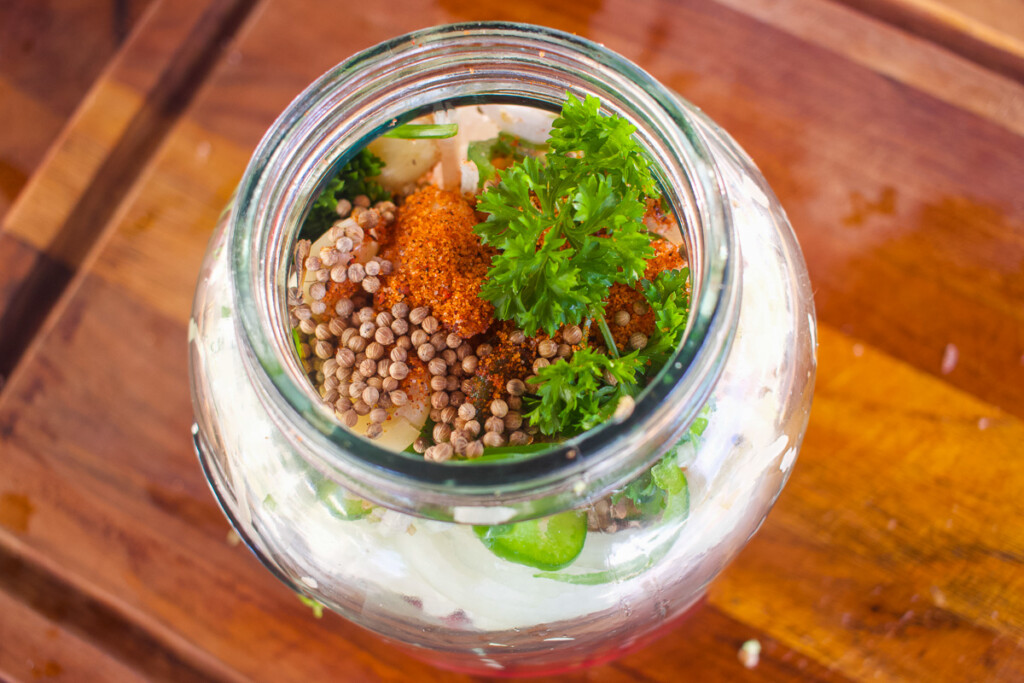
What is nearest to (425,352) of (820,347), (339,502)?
(339,502)

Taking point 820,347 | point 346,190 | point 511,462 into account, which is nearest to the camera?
point 511,462

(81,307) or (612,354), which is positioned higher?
(612,354)

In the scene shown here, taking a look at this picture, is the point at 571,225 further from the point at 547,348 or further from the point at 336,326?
the point at 336,326

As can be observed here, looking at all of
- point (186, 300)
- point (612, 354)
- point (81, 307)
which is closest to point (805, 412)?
point (612, 354)

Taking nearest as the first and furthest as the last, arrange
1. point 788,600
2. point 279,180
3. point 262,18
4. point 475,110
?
point 279,180 → point 475,110 → point 788,600 → point 262,18

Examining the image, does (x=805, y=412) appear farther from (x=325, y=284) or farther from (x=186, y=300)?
(x=186, y=300)

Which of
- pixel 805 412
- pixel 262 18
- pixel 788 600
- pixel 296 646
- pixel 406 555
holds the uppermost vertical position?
pixel 262 18

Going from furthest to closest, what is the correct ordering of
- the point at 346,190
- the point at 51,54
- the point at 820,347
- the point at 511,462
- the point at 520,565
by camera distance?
1. the point at 51,54
2. the point at 820,347
3. the point at 346,190
4. the point at 520,565
5. the point at 511,462
